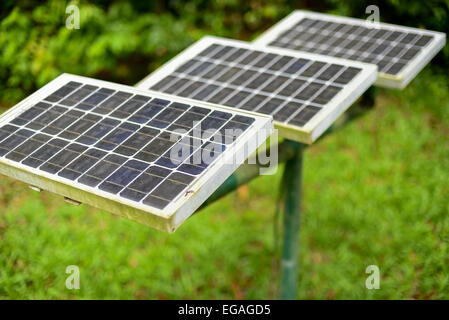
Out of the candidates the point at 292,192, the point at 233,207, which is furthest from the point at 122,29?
the point at 292,192

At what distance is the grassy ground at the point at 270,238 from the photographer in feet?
15.4

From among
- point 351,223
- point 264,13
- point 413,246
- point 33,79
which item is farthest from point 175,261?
point 264,13

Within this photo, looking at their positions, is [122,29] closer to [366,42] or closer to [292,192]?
[366,42]

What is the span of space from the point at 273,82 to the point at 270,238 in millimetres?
2940

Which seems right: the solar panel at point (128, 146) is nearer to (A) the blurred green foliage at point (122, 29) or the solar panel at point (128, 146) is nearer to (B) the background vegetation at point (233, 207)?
(B) the background vegetation at point (233, 207)

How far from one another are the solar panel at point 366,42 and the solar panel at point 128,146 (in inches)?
61.0

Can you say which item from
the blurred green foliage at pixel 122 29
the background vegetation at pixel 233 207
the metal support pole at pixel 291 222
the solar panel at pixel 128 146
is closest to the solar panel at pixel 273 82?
the solar panel at pixel 128 146

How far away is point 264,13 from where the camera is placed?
784 cm

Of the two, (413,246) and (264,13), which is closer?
(413,246)

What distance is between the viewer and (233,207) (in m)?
6.23

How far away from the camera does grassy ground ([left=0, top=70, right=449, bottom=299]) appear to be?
4699 mm

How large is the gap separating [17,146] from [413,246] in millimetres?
4086

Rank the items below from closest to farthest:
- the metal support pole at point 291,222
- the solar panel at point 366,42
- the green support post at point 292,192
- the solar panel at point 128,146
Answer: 1. the solar panel at point 128,146
2. the solar panel at point 366,42
3. the green support post at point 292,192
4. the metal support pole at point 291,222
